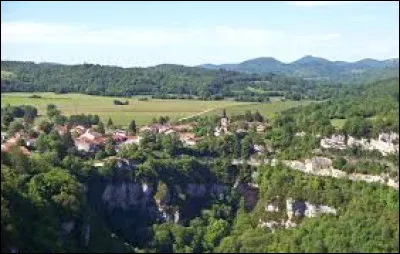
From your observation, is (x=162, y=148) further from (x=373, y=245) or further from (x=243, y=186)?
(x=373, y=245)

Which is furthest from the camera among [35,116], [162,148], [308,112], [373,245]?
[35,116]

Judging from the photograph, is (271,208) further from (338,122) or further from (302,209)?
(338,122)

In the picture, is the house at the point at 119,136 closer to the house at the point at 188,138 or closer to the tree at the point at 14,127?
the house at the point at 188,138

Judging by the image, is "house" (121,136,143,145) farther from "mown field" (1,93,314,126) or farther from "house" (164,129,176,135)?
"mown field" (1,93,314,126)

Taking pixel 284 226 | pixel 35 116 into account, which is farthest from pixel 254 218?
pixel 35 116

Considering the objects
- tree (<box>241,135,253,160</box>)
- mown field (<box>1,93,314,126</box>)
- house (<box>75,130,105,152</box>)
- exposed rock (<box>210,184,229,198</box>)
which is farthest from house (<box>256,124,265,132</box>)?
mown field (<box>1,93,314,126</box>)

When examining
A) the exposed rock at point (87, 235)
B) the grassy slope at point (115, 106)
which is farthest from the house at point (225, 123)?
the exposed rock at point (87, 235)
